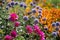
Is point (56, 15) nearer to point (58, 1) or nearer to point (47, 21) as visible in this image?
point (47, 21)

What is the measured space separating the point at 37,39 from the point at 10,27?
467 millimetres

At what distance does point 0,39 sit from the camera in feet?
9.07

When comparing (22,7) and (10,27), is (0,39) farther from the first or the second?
(22,7)

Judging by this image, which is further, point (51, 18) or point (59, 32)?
point (51, 18)

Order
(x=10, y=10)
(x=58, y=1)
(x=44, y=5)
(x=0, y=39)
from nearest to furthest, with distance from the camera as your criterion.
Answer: (x=0, y=39) → (x=10, y=10) → (x=44, y=5) → (x=58, y=1)

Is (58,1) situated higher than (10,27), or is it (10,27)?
(10,27)

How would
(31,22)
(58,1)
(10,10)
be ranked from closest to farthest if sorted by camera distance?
1. (31,22)
2. (10,10)
3. (58,1)

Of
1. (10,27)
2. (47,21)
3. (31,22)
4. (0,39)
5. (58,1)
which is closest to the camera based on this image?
(0,39)

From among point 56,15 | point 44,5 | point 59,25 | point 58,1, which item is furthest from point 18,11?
point 58,1

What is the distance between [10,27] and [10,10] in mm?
922

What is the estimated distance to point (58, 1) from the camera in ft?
22.6

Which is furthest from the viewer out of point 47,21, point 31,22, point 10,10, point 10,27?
point 47,21

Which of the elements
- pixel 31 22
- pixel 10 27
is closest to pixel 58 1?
pixel 31 22

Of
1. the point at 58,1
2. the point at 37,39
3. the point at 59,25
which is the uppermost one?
the point at 37,39
